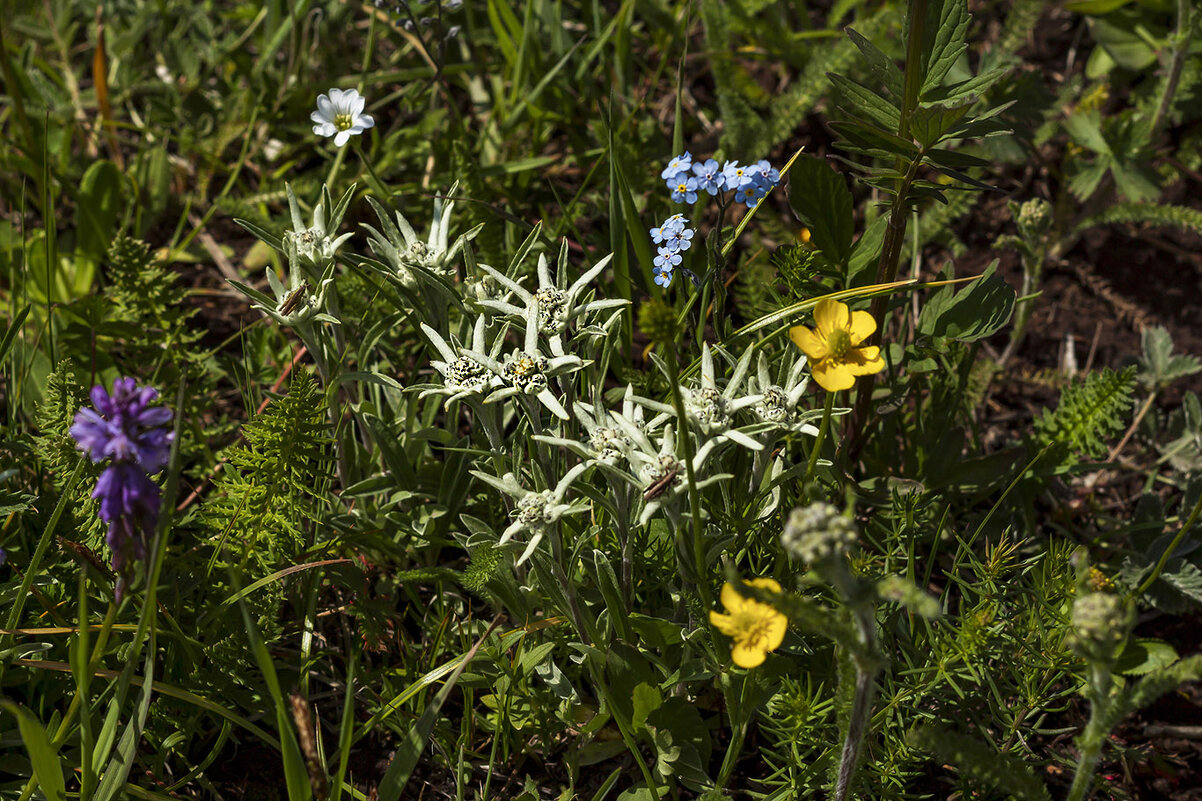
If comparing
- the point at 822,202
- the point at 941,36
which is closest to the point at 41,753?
the point at 822,202

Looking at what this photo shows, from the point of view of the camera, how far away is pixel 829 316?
2170 mm

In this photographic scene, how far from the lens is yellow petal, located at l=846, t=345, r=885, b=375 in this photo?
210cm

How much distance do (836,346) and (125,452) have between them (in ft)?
4.54

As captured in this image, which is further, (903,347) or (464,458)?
(903,347)

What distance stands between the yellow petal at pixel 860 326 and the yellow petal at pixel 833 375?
0.32ft

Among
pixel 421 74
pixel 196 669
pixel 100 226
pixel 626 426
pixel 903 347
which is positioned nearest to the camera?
pixel 626 426

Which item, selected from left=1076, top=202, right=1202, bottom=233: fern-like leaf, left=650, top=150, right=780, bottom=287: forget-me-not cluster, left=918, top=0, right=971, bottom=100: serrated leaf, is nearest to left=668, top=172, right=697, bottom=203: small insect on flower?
left=650, top=150, right=780, bottom=287: forget-me-not cluster

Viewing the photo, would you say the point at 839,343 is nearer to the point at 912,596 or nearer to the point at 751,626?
the point at 751,626

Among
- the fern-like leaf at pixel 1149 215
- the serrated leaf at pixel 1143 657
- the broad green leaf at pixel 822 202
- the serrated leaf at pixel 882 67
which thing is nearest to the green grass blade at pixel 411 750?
the broad green leaf at pixel 822 202

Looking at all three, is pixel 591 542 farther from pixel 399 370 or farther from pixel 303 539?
pixel 399 370

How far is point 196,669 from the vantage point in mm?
2328

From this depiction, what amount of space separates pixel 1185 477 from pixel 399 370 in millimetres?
2624

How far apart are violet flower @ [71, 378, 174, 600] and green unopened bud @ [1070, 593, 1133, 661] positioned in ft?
4.89

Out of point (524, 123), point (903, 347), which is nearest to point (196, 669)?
point (903, 347)
